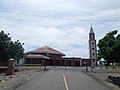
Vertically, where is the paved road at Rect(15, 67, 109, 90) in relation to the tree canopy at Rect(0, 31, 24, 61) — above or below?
below

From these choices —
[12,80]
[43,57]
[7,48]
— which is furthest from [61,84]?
[43,57]

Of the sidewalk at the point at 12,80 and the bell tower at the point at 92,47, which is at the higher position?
the bell tower at the point at 92,47

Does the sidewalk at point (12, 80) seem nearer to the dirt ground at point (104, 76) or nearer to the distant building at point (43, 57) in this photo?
the dirt ground at point (104, 76)

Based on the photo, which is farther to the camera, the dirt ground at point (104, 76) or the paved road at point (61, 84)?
the dirt ground at point (104, 76)

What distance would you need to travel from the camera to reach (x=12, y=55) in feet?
171

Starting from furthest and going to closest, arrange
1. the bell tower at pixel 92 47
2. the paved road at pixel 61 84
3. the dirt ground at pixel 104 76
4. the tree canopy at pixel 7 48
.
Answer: the bell tower at pixel 92 47
the tree canopy at pixel 7 48
the dirt ground at pixel 104 76
the paved road at pixel 61 84

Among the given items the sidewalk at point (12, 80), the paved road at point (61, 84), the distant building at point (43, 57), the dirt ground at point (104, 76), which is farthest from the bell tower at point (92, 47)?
the paved road at point (61, 84)

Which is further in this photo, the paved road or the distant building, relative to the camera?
the distant building

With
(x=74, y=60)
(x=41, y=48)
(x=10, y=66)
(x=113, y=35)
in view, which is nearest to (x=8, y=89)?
(x=10, y=66)

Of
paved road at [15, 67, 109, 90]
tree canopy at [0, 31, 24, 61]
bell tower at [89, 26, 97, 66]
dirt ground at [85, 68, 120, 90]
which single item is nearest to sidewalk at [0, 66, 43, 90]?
paved road at [15, 67, 109, 90]

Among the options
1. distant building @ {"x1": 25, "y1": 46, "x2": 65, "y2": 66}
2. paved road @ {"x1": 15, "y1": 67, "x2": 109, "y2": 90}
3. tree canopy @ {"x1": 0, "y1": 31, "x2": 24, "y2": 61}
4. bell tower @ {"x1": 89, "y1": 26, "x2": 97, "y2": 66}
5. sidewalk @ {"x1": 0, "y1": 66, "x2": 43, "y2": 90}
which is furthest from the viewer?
bell tower @ {"x1": 89, "y1": 26, "x2": 97, "y2": 66}

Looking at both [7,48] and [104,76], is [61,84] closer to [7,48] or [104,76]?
[104,76]

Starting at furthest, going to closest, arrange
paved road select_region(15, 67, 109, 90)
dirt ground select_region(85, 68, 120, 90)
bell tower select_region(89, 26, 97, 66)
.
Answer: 1. bell tower select_region(89, 26, 97, 66)
2. dirt ground select_region(85, 68, 120, 90)
3. paved road select_region(15, 67, 109, 90)

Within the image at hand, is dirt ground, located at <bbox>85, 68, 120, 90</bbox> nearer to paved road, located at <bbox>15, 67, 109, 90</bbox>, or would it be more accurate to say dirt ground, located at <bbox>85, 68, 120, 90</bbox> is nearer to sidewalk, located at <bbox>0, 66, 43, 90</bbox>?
paved road, located at <bbox>15, 67, 109, 90</bbox>
